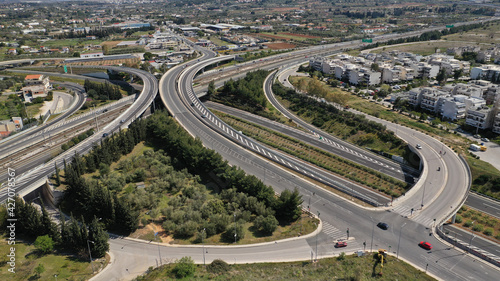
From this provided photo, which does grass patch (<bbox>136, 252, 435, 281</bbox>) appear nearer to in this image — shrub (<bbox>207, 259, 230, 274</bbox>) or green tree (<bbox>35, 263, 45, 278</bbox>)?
shrub (<bbox>207, 259, 230, 274</bbox>)

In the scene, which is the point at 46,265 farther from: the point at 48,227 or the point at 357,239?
the point at 357,239

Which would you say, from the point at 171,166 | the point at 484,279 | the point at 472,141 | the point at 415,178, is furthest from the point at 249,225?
the point at 472,141

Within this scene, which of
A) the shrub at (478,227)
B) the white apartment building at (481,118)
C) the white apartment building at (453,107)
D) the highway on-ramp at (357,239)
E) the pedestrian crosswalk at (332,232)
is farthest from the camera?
the white apartment building at (453,107)

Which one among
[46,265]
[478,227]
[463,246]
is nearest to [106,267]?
[46,265]

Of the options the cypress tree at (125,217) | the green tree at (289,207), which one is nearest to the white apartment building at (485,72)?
the green tree at (289,207)

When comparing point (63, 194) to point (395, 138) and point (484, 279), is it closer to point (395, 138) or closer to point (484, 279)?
point (484, 279)

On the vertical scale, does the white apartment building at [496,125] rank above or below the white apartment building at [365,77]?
below

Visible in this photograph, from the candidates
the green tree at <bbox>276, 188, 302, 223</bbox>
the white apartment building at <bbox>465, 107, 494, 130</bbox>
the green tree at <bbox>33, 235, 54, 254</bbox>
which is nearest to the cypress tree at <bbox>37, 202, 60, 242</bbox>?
the green tree at <bbox>33, 235, 54, 254</bbox>

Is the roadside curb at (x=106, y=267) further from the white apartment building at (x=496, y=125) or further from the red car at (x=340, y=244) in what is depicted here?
the white apartment building at (x=496, y=125)
